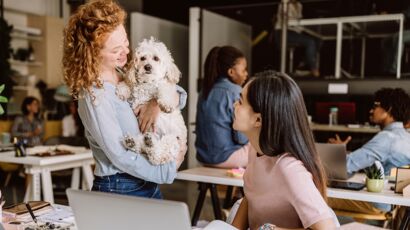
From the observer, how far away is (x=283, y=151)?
1.37 m

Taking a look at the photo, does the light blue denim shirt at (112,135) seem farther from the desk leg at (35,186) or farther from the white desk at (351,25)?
the white desk at (351,25)

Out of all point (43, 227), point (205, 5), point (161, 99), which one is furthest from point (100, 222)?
point (205, 5)

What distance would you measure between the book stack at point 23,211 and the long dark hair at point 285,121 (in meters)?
1.01

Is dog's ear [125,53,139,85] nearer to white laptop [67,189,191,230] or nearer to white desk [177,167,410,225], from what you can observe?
white laptop [67,189,191,230]

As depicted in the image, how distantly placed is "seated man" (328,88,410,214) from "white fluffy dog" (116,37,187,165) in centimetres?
147

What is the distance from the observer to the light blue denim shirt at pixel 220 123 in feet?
10.3

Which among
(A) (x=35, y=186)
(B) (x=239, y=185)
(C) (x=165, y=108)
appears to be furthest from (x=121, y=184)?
(A) (x=35, y=186)

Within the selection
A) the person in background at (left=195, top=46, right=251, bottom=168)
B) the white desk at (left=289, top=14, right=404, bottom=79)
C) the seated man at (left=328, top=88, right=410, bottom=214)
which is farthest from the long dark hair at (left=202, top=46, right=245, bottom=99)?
the white desk at (left=289, top=14, right=404, bottom=79)

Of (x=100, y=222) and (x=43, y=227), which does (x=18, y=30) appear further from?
(x=100, y=222)

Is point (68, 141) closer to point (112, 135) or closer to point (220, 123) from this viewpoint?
point (220, 123)

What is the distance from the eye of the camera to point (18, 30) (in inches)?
270

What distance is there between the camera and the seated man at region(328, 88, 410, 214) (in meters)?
2.92

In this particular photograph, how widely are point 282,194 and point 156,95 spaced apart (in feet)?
2.66

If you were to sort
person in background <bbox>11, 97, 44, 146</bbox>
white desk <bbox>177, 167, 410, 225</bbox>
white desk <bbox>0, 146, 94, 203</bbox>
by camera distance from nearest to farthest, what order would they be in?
white desk <bbox>177, 167, 410, 225</bbox> → white desk <bbox>0, 146, 94, 203</bbox> → person in background <bbox>11, 97, 44, 146</bbox>
